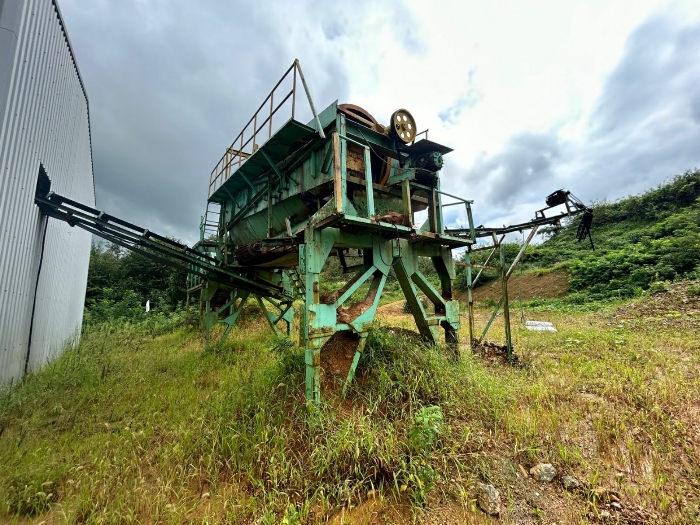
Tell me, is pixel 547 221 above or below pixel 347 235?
above

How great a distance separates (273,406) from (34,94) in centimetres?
605

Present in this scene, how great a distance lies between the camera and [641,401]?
4215mm

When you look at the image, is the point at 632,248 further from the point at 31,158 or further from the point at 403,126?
the point at 31,158

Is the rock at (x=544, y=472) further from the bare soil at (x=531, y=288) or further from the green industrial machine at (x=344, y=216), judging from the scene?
the bare soil at (x=531, y=288)

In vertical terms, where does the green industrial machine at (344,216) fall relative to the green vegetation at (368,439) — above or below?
above

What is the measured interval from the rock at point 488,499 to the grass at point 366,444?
74 mm

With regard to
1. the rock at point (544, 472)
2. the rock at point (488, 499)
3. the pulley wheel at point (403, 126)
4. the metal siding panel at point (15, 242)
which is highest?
the pulley wheel at point (403, 126)

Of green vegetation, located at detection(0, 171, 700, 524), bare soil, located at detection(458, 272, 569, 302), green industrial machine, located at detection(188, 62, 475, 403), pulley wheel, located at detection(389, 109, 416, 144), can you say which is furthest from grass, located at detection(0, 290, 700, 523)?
bare soil, located at detection(458, 272, 569, 302)

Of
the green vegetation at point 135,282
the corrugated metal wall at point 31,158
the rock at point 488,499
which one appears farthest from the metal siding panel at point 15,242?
the green vegetation at point 135,282

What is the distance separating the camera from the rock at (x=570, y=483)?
2.91 meters

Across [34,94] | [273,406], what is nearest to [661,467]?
[273,406]

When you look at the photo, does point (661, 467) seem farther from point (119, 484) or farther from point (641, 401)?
point (119, 484)

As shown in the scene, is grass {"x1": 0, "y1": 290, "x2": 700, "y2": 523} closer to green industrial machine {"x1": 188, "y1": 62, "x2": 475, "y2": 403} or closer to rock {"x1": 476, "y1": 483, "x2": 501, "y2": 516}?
rock {"x1": 476, "y1": 483, "x2": 501, "y2": 516}

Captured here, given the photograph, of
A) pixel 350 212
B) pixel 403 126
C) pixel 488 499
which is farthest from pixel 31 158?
pixel 488 499
